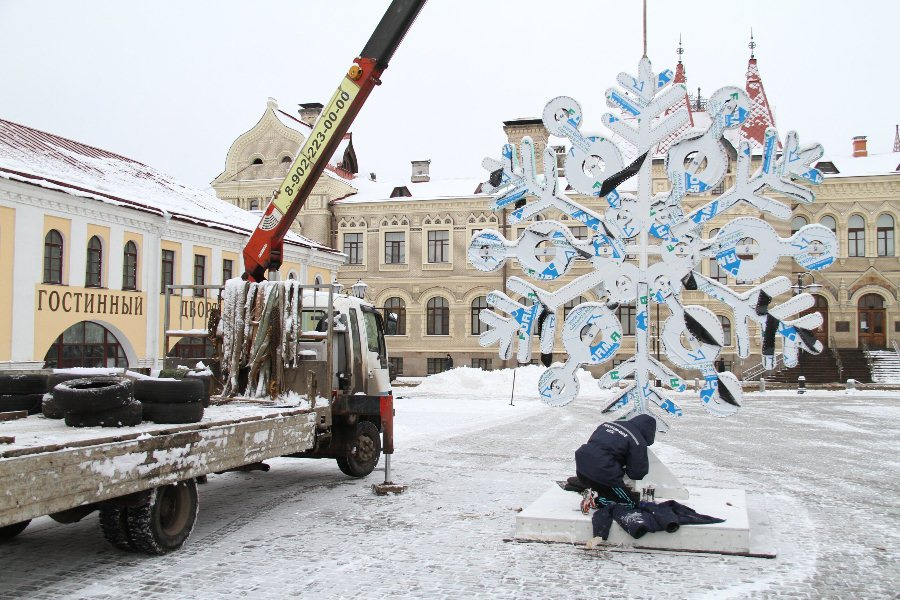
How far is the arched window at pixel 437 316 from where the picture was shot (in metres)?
43.8

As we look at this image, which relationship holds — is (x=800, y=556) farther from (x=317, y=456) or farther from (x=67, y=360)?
(x=67, y=360)

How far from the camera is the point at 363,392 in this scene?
38.1 feet

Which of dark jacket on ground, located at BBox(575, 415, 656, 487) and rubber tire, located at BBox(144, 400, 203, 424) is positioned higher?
rubber tire, located at BBox(144, 400, 203, 424)

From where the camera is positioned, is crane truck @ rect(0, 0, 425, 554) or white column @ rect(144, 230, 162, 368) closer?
crane truck @ rect(0, 0, 425, 554)

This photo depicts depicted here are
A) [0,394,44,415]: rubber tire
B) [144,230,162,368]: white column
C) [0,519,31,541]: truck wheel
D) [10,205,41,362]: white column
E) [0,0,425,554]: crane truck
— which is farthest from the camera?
[144,230,162,368]: white column

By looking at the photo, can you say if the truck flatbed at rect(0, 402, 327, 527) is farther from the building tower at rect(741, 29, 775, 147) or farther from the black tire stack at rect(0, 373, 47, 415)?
the building tower at rect(741, 29, 775, 147)

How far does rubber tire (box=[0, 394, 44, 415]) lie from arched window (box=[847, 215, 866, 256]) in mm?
42510

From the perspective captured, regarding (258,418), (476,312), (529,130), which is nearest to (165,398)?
(258,418)

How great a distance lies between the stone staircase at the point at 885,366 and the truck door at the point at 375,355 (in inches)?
1351

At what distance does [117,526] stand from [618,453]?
456 centimetres

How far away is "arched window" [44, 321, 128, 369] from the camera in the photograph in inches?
838

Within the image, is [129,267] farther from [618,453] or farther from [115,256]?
[618,453]

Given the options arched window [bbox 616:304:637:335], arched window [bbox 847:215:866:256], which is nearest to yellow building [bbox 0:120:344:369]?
arched window [bbox 616:304:637:335]

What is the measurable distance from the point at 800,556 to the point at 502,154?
16.7 ft
